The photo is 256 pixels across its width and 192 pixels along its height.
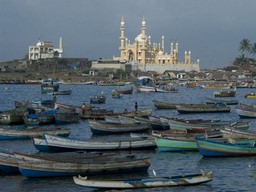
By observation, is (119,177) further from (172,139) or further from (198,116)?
(198,116)

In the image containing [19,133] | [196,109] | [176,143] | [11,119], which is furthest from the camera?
[196,109]

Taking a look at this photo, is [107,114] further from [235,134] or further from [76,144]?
[76,144]

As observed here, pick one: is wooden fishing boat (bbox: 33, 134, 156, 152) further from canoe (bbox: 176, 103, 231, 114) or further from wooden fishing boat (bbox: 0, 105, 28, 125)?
canoe (bbox: 176, 103, 231, 114)

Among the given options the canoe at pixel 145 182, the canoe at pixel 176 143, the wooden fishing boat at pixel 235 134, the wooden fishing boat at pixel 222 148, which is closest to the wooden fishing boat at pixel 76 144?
the canoe at pixel 176 143

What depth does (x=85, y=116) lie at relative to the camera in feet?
178

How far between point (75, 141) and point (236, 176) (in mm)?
8518

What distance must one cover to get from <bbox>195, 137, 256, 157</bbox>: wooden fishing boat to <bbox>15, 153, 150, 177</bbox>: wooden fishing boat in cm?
538

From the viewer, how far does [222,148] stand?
31.3 m

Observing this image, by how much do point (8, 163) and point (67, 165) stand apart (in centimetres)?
285

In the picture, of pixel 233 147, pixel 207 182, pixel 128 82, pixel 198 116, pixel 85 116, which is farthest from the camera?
pixel 128 82

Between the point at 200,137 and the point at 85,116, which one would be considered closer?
the point at 200,137

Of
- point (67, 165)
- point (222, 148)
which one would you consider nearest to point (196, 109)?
point (222, 148)

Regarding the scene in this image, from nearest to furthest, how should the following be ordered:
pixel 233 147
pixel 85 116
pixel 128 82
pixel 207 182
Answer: pixel 207 182
pixel 233 147
pixel 85 116
pixel 128 82

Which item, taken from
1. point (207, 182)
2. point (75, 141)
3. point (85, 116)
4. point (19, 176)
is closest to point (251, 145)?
point (207, 182)
